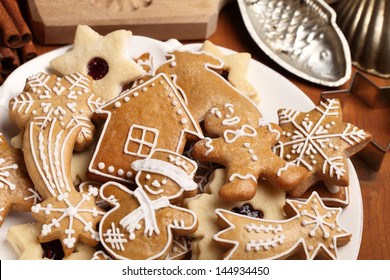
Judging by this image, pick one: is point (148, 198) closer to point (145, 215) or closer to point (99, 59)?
point (145, 215)

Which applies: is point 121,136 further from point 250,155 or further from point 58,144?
point 250,155

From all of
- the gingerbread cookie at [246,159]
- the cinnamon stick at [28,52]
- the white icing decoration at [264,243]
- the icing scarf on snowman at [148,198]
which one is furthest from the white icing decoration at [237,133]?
the cinnamon stick at [28,52]

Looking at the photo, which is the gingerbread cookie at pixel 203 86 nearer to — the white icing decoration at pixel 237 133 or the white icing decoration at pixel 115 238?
the white icing decoration at pixel 237 133

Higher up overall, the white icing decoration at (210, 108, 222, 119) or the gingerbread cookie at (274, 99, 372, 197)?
the white icing decoration at (210, 108, 222, 119)

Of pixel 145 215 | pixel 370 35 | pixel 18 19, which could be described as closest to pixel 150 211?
pixel 145 215

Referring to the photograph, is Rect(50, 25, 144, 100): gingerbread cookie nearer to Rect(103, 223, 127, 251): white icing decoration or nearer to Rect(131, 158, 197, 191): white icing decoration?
Rect(131, 158, 197, 191): white icing decoration

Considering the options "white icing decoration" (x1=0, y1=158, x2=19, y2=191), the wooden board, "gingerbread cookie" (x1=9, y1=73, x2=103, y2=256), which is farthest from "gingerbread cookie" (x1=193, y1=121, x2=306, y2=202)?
the wooden board
